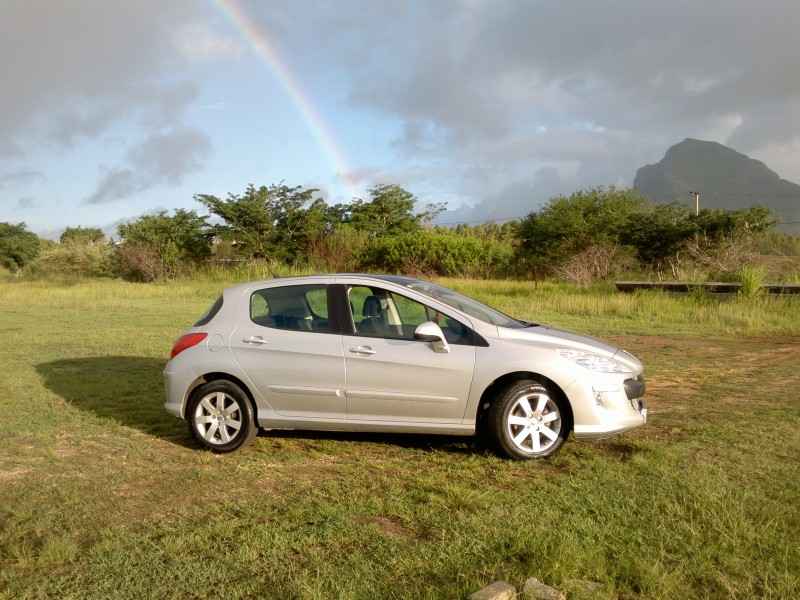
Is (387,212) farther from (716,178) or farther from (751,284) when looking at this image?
(716,178)

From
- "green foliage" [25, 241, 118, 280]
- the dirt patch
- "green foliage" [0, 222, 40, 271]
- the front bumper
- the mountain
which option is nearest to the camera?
the dirt patch

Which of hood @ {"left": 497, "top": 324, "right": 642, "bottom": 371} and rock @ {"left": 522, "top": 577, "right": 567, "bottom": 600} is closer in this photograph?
rock @ {"left": 522, "top": 577, "right": 567, "bottom": 600}

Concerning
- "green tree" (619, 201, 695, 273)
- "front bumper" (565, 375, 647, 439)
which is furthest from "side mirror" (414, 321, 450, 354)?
"green tree" (619, 201, 695, 273)

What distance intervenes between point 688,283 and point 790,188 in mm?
92320

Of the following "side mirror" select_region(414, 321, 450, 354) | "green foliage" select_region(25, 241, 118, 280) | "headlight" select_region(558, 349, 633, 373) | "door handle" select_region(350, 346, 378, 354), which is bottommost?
"headlight" select_region(558, 349, 633, 373)

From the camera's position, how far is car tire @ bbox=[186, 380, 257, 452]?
20.0ft

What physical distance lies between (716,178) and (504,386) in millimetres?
120381

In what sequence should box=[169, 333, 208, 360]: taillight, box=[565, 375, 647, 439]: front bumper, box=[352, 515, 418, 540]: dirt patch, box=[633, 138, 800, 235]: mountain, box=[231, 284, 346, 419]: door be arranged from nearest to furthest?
1. box=[352, 515, 418, 540]: dirt patch
2. box=[565, 375, 647, 439]: front bumper
3. box=[231, 284, 346, 419]: door
4. box=[169, 333, 208, 360]: taillight
5. box=[633, 138, 800, 235]: mountain

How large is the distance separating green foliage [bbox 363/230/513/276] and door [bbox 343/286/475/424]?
29.9 metres

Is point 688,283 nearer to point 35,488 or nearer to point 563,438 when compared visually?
point 563,438

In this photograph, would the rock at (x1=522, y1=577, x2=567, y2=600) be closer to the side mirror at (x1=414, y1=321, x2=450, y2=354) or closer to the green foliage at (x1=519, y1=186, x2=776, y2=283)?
the side mirror at (x1=414, y1=321, x2=450, y2=354)

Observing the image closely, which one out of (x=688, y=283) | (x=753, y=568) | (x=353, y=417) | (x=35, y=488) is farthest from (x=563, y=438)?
(x=688, y=283)

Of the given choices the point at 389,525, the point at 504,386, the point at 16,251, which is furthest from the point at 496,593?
the point at 16,251

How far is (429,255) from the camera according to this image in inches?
1452
